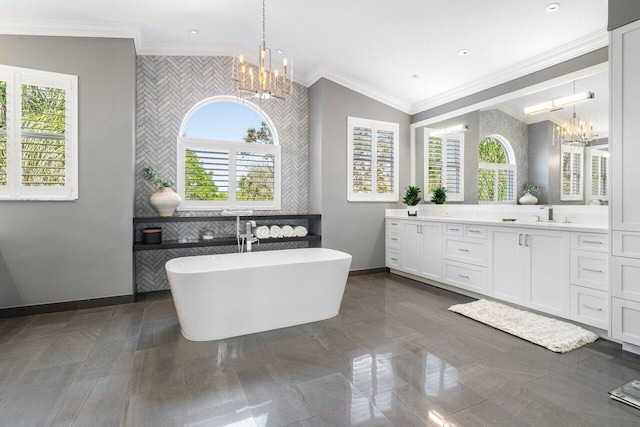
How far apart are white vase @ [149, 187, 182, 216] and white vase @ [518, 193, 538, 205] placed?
14.3 ft

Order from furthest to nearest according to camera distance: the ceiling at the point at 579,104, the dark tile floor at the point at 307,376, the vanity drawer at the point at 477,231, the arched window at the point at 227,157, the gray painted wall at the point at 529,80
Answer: the arched window at the point at 227,157
the vanity drawer at the point at 477,231
the gray painted wall at the point at 529,80
the ceiling at the point at 579,104
the dark tile floor at the point at 307,376

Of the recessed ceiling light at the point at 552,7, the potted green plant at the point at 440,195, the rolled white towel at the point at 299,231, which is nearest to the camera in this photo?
the recessed ceiling light at the point at 552,7

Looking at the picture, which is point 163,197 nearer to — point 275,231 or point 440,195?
point 275,231

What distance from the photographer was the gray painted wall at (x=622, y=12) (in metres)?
2.42

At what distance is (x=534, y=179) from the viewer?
152 inches

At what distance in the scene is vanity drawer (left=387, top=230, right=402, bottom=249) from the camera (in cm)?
516

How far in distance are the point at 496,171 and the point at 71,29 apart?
5.32 metres

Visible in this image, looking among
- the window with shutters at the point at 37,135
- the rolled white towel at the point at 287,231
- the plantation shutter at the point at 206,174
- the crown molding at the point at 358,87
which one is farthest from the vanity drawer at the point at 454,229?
the window with shutters at the point at 37,135

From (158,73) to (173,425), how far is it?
13.9ft

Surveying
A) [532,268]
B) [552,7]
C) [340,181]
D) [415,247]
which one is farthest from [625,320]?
[340,181]

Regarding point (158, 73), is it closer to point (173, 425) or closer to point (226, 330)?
point (226, 330)

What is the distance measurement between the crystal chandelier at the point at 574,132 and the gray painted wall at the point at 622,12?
37.3 inches

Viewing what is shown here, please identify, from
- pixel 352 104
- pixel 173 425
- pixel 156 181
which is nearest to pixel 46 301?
pixel 156 181

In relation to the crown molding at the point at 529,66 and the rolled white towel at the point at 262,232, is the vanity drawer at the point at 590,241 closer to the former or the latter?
the crown molding at the point at 529,66
